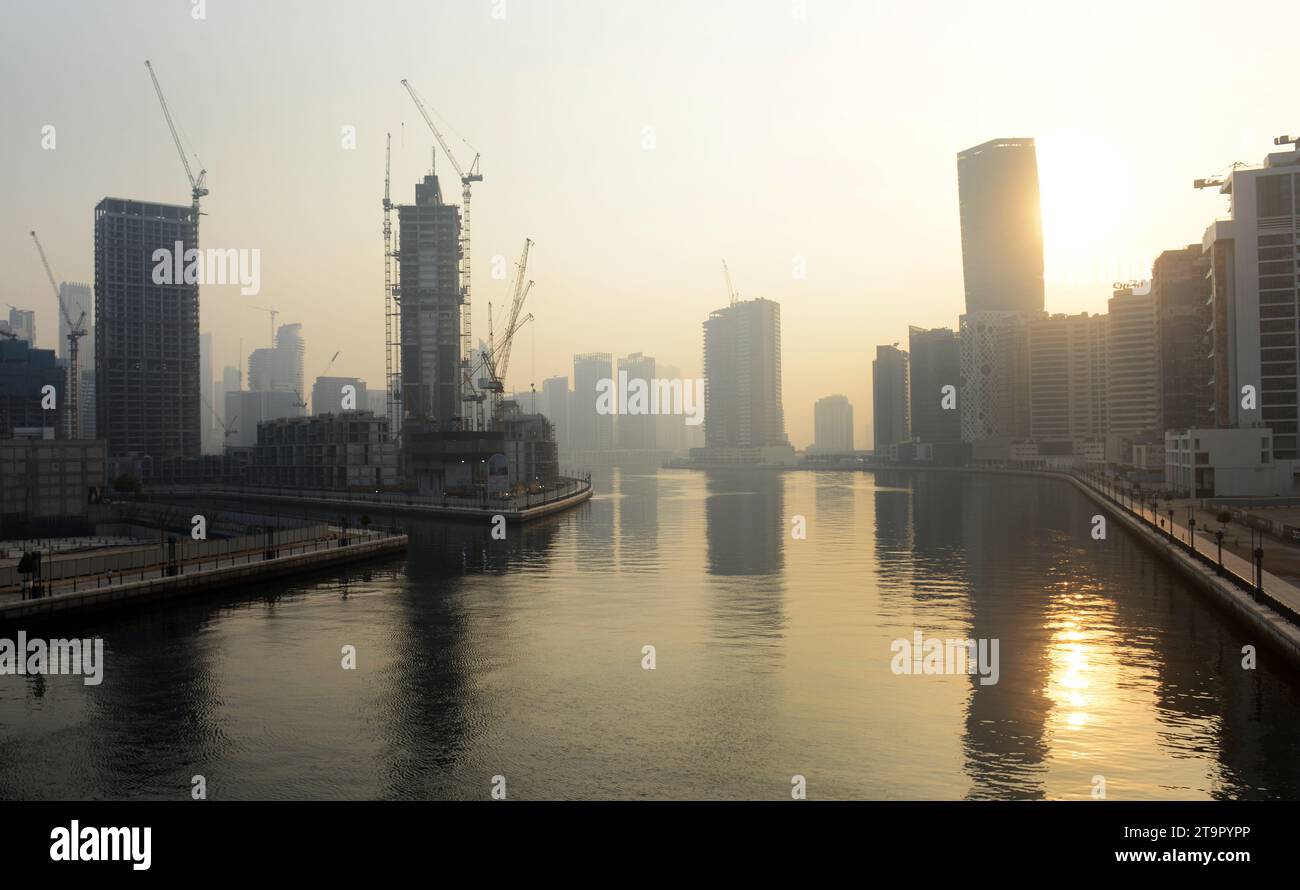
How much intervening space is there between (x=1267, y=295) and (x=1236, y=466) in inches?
1381

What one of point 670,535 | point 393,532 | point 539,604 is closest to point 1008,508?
point 670,535

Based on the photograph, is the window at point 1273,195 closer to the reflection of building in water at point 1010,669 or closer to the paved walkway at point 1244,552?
the paved walkway at point 1244,552

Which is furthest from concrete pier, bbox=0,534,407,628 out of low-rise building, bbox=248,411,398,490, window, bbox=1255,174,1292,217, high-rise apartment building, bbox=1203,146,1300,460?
window, bbox=1255,174,1292,217

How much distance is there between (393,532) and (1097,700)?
62.2 metres

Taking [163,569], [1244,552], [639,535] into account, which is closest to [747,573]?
[1244,552]

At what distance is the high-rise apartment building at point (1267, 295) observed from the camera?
131 meters

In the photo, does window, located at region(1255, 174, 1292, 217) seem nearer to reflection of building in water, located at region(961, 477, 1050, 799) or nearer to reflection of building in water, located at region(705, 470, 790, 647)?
reflection of building in water, located at region(961, 477, 1050, 799)

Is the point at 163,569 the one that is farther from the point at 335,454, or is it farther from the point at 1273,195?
the point at 1273,195

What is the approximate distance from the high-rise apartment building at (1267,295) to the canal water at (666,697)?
92.7 meters

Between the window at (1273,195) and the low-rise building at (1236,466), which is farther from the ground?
the window at (1273,195)

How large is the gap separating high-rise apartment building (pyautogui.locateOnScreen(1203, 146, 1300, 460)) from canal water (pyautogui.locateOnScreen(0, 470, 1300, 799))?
3650 inches

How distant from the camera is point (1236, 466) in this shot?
112312 millimetres

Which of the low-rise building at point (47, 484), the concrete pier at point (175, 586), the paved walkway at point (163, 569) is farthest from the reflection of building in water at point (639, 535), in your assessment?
the low-rise building at point (47, 484)
